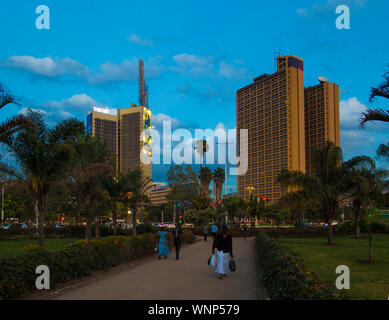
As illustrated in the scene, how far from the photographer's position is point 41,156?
17.0 metres

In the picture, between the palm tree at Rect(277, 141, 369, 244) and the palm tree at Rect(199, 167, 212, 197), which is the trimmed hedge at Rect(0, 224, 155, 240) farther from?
the palm tree at Rect(199, 167, 212, 197)

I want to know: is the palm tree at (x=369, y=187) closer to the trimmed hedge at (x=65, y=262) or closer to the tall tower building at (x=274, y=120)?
the trimmed hedge at (x=65, y=262)

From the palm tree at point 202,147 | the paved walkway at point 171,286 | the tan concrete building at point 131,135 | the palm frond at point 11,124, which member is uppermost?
the tan concrete building at point 131,135

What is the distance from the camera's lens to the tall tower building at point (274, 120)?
129 metres

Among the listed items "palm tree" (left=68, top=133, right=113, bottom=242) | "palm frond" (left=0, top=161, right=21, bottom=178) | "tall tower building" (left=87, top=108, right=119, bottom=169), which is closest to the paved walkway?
"palm frond" (left=0, top=161, right=21, bottom=178)

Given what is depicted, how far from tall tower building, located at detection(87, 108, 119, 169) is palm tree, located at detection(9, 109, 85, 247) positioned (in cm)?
13039

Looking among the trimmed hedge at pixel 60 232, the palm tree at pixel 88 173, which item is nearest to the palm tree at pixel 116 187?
the trimmed hedge at pixel 60 232

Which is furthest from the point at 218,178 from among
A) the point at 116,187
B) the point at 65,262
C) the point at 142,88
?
the point at 142,88

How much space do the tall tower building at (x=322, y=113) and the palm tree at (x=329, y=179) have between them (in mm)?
98470

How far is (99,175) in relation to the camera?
82.6ft

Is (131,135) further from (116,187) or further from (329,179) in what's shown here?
(329,179)

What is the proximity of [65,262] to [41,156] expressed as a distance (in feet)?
25.4

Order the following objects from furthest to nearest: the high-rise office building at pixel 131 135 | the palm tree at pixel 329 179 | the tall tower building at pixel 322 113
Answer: the high-rise office building at pixel 131 135
the tall tower building at pixel 322 113
the palm tree at pixel 329 179
